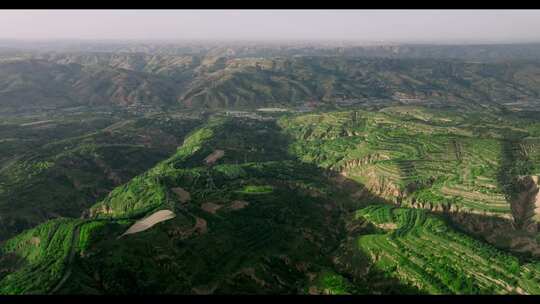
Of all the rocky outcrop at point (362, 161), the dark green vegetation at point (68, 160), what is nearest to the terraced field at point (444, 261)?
the rocky outcrop at point (362, 161)

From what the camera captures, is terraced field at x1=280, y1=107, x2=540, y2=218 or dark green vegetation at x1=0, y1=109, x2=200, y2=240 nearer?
terraced field at x1=280, y1=107, x2=540, y2=218

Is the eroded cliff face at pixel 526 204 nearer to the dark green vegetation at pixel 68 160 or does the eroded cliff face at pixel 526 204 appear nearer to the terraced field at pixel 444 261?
the terraced field at pixel 444 261

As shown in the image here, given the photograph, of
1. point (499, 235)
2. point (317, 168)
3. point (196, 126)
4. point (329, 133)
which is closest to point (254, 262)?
point (499, 235)

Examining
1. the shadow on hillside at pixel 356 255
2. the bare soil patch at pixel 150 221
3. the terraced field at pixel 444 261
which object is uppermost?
the bare soil patch at pixel 150 221

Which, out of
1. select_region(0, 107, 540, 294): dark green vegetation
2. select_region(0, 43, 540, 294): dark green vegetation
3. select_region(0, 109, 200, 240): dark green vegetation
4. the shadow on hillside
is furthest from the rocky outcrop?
select_region(0, 109, 200, 240): dark green vegetation

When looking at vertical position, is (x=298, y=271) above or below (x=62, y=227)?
below

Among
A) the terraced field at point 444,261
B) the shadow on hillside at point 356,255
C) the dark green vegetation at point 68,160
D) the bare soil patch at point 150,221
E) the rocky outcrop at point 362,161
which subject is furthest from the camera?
the rocky outcrop at point 362,161

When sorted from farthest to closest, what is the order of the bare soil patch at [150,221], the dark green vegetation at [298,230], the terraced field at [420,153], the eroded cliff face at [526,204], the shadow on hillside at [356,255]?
1. the terraced field at [420,153]
2. the eroded cliff face at [526,204]
3. the bare soil patch at [150,221]
4. the shadow on hillside at [356,255]
5. the dark green vegetation at [298,230]

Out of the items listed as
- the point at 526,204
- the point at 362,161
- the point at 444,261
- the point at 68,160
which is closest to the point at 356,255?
the point at 444,261

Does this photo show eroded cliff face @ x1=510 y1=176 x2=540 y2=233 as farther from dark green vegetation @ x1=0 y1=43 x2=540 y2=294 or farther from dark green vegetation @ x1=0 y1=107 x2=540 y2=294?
dark green vegetation @ x1=0 y1=107 x2=540 y2=294

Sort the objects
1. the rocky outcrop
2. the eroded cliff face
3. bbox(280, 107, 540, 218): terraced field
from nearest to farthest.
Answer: the eroded cliff face, bbox(280, 107, 540, 218): terraced field, the rocky outcrop

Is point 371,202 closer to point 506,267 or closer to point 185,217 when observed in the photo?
point 506,267
